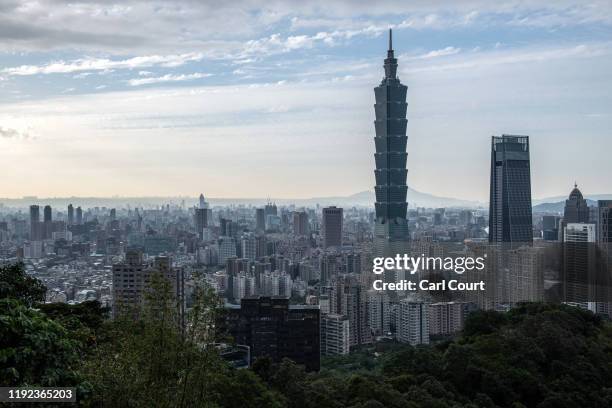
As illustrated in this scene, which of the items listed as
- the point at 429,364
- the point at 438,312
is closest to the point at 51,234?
the point at 438,312

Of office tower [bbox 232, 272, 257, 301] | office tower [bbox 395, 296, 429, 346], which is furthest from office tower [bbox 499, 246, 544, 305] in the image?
office tower [bbox 232, 272, 257, 301]

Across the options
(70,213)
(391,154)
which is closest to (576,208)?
(391,154)

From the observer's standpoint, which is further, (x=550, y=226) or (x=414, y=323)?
(x=550, y=226)

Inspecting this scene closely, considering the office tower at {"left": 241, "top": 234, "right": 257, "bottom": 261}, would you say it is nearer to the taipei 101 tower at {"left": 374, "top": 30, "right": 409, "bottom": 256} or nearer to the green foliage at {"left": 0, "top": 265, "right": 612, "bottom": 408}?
the taipei 101 tower at {"left": 374, "top": 30, "right": 409, "bottom": 256}

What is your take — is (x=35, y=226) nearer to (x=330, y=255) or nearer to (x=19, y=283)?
(x=330, y=255)

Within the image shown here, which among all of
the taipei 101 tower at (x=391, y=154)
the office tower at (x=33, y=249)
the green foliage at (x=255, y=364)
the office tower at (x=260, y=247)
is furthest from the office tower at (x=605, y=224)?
the office tower at (x=33, y=249)

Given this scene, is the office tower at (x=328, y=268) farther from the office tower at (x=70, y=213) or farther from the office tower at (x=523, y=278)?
the office tower at (x=70, y=213)

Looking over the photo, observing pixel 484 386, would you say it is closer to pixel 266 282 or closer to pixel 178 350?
pixel 178 350
